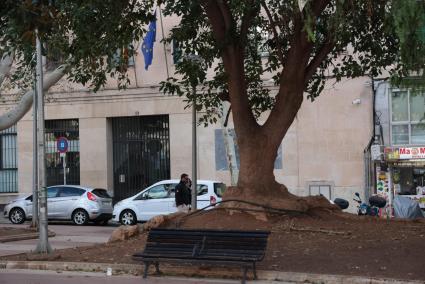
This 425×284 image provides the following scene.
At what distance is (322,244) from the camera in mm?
11742

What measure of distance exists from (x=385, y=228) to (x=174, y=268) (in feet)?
15.4

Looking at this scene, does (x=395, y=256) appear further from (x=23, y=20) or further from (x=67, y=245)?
(x=67, y=245)

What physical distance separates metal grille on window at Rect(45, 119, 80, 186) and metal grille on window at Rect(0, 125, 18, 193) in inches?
72.3

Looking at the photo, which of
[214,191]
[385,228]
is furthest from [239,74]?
[214,191]

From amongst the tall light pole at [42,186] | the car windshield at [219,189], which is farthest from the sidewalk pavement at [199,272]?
the car windshield at [219,189]

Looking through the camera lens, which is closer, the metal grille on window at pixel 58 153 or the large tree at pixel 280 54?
the large tree at pixel 280 54

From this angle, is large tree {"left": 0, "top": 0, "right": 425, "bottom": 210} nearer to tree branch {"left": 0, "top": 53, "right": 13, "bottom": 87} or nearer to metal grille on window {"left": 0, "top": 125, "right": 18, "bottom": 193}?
tree branch {"left": 0, "top": 53, "right": 13, "bottom": 87}

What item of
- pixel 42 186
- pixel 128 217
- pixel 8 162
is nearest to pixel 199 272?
pixel 42 186

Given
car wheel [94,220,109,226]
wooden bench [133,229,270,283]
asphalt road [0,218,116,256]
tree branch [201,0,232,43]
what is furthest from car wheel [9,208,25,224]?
wooden bench [133,229,270,283]

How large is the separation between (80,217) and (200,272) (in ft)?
47.1

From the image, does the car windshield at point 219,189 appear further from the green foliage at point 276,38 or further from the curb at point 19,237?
the curb at point 19,237

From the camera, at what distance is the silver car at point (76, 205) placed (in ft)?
79.0

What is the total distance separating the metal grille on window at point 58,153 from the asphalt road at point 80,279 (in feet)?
63.6

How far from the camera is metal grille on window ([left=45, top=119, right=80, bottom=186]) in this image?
3048 centimetres
